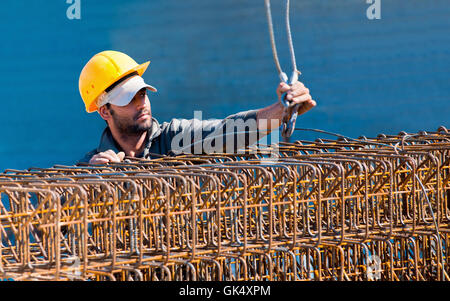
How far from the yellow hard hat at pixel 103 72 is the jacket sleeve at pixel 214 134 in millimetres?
475

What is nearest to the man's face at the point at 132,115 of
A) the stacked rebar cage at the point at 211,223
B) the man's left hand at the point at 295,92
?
the stacked rebar cage at the point at 211,223

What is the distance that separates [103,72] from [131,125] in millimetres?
431

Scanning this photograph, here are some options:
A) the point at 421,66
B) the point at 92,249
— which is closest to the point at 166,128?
the point at 92,249

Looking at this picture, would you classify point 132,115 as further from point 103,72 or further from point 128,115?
point 103,72

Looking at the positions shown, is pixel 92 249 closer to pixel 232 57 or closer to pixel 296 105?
pixel 296 105

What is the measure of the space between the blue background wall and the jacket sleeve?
2.48 m

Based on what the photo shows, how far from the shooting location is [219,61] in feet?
25.6

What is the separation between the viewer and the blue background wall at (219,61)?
7.68m

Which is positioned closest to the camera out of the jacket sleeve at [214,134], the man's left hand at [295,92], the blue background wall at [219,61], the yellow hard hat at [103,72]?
the man's left hand at [295,92]

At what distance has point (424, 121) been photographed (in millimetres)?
7848

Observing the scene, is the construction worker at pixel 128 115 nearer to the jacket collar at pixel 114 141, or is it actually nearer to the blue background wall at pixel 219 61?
the jacket collar at pixel 114 141

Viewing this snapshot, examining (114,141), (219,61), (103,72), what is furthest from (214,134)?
(219,61)
